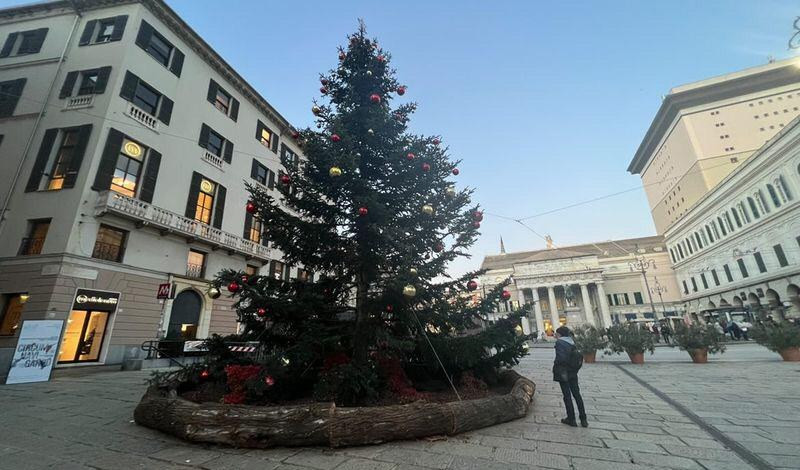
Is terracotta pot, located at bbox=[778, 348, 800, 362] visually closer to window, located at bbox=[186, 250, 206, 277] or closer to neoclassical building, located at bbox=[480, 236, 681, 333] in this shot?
window, located at bbox=[186, 250, 206, 277]

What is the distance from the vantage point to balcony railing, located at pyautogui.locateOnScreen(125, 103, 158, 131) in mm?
14026

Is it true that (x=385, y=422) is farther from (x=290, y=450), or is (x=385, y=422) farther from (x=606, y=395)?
(x=606, y=395)

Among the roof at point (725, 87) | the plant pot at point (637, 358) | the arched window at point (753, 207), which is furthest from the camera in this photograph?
the roof at point (725, 87)

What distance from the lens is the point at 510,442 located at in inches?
164

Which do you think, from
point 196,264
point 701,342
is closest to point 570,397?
point 701,342

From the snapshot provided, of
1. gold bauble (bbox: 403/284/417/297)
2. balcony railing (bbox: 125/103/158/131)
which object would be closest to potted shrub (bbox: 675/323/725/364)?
gold bauble (bbox: 403/284/417/297)

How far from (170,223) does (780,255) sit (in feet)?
161

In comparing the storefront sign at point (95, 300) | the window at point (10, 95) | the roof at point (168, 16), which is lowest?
the storefront sign at point (95, 300)

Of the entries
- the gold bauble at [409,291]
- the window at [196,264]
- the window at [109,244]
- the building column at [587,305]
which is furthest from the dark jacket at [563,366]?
the building column at [587,305]

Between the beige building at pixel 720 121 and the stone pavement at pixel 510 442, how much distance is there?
5597cm

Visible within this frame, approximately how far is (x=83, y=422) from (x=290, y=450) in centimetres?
393

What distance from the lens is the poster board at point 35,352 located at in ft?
29.8

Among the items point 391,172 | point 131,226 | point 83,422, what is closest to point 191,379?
point 83,422

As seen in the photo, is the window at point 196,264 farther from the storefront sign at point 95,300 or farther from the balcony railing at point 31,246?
the balcony railing at point 31,246
